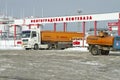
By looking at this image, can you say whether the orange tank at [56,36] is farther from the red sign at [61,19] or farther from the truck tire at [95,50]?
the truck tire at [95,50]

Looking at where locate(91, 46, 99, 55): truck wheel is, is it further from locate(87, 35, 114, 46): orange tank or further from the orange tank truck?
locate(87, 35, 114, 46): orange tank

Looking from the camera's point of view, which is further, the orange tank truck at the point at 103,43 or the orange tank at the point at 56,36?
the orange tank at the point at 56,36

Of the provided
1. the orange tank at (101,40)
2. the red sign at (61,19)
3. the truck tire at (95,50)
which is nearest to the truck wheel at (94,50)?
the truck tire at (95,50)

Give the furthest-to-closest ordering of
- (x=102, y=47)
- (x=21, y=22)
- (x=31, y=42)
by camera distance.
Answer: (x=21, y=22) < (x=31, y=42) < (x=102, y=47)

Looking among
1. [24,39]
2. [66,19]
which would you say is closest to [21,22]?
[66,19]

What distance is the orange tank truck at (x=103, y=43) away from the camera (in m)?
30.2

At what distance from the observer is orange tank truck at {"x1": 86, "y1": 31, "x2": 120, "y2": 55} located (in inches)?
1190

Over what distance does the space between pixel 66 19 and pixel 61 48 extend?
8185mm

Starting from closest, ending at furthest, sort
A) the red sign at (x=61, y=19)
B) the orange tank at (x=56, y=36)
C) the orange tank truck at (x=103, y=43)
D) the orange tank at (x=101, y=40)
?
the orange tank truck at (x=103, y=43), the orange tank at (x=101, y=40), the orange tank at (x=56, y=36), the red sign at (x=61, y=19)

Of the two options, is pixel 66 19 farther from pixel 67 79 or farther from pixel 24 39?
pixel 67 79

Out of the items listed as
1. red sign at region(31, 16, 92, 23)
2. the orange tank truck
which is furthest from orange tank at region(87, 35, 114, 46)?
red sign at region(31, 16, 92, 23)

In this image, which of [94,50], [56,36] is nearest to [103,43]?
[94,50]

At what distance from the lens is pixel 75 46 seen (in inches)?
1895

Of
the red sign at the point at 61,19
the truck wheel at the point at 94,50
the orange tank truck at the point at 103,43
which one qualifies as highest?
the red sign at the point at 61,19
